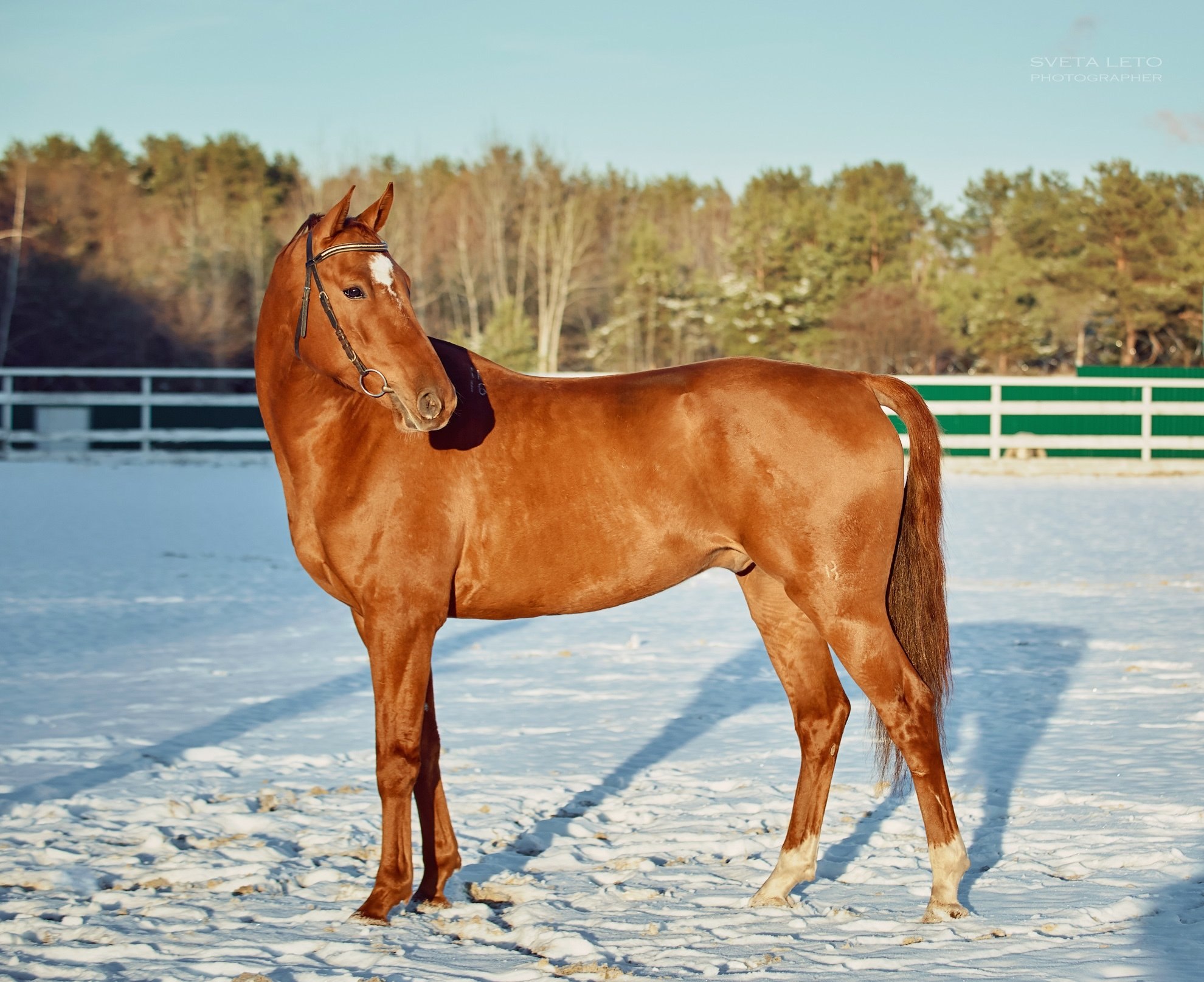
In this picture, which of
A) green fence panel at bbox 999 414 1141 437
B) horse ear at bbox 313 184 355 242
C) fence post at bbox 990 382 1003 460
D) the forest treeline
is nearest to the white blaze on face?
horse ear at bbox 313 184 355 242

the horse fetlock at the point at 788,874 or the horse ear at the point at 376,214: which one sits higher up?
the horse ear at the point at 376,214

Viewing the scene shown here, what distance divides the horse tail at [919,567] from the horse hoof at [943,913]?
0.47 meters

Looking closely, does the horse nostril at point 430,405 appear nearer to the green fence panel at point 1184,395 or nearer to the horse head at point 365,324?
the horse head at point 365,324

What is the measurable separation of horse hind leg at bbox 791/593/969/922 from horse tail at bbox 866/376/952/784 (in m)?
0.19

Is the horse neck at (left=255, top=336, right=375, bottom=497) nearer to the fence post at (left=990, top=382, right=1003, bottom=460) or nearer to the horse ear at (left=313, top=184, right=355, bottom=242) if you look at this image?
the horse ear at (left=313, top=184, right=355, bottom=242)

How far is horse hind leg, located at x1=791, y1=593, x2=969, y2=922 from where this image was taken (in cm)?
307

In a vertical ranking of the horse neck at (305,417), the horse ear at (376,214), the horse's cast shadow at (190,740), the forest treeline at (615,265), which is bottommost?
the horse's cast shadow at (190,740)

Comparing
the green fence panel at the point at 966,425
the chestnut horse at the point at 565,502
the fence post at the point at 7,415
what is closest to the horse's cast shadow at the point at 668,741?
the chestnut horse at the point at 565,502

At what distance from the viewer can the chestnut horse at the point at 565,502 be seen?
3.09 m

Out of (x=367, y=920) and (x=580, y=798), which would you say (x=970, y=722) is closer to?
(x=580, y=798)

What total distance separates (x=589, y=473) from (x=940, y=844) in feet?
4.82

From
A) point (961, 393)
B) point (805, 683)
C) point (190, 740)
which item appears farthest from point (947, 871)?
point (961, 393)

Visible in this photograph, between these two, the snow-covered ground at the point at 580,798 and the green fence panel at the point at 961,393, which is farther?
the green fence panel at the point at 961,393

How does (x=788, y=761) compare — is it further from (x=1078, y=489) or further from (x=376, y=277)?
(x=1078, y=489)
